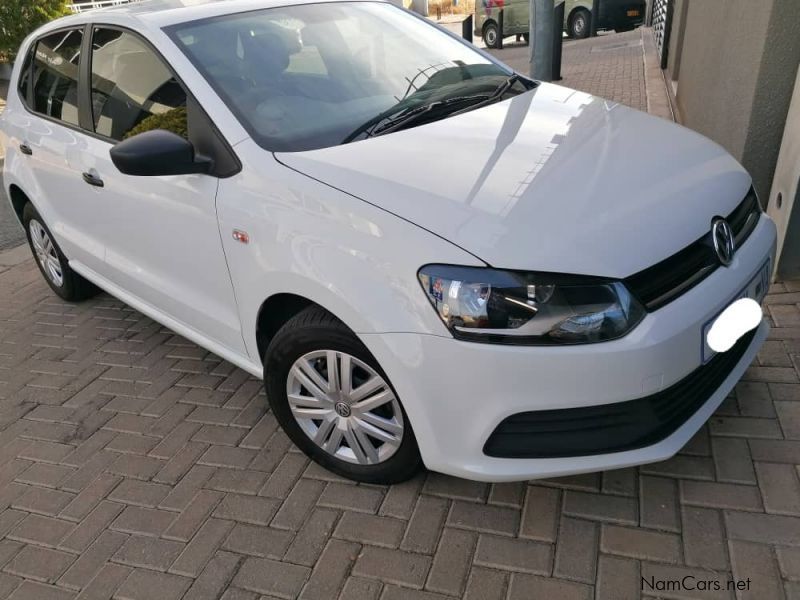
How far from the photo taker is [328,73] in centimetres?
282

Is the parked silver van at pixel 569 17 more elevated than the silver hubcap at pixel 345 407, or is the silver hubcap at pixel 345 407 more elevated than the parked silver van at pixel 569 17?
the silver hubcap at pixel 345 407

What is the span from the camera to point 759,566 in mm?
2004

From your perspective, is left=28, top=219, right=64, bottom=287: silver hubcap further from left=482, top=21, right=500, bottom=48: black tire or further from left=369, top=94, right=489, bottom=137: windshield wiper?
left=482, top=21, right=500, bottom=48: black tire

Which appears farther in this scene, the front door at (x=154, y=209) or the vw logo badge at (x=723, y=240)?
the front door at (x=154, y=209)

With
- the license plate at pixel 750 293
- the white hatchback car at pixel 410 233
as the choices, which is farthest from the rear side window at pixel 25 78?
the license plate at pixel 750 293

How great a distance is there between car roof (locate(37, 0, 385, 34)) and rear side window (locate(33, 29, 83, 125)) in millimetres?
332

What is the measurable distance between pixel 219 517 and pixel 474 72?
90.5 inches

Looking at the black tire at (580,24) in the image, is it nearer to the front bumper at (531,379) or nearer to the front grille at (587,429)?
the front bumper at (531,379)

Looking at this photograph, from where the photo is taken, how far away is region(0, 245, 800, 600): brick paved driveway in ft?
6.87

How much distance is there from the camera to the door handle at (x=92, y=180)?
124 inches

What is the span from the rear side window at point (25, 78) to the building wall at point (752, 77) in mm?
4303

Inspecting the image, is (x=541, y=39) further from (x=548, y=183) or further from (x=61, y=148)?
(x=548, y=183)

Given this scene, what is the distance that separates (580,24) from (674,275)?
56.5 feet

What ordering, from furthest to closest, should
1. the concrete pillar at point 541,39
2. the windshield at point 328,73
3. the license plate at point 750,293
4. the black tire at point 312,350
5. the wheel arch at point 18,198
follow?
the concrete pillar at point 541,39 < the wheel arch at point 18,198 < the windshield at point 328,73 < the black tire at point 312,350 < the license plate at point 750,293
